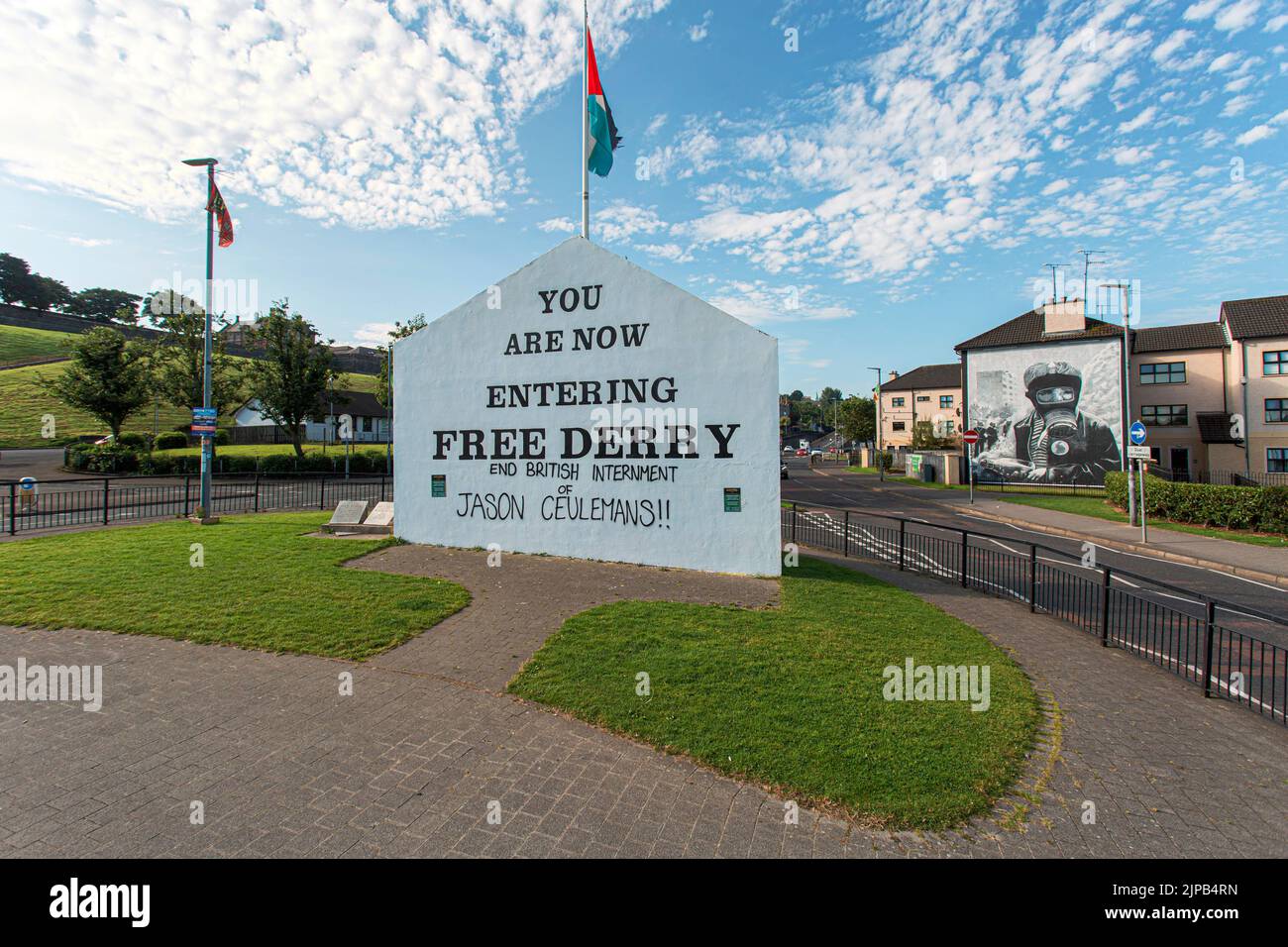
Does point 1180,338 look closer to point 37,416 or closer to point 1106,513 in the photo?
point 1106,513

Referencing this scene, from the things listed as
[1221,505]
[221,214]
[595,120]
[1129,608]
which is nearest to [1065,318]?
[1221,505]

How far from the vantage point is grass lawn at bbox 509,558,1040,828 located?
4.32 meters

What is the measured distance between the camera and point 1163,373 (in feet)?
129

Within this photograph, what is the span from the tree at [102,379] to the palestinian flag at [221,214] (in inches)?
1031

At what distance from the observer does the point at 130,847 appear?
3.56 m

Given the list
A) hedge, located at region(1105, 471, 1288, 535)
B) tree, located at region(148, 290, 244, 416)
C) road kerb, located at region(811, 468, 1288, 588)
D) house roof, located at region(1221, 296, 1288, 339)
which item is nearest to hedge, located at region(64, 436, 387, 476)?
tree, located at region(148, 290, 244, 416)

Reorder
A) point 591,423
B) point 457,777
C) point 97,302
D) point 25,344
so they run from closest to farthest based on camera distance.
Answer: point 457,777
point 591,423
point 25,344
point 97,302

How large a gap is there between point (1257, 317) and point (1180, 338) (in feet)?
13.3

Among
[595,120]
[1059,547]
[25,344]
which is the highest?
[25,344]

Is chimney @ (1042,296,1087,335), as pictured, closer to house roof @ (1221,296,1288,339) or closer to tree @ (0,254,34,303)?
house roof @ (1221,296,1288,339)

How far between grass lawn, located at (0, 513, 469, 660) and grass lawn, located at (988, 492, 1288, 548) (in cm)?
2356

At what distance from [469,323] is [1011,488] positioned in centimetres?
3604
